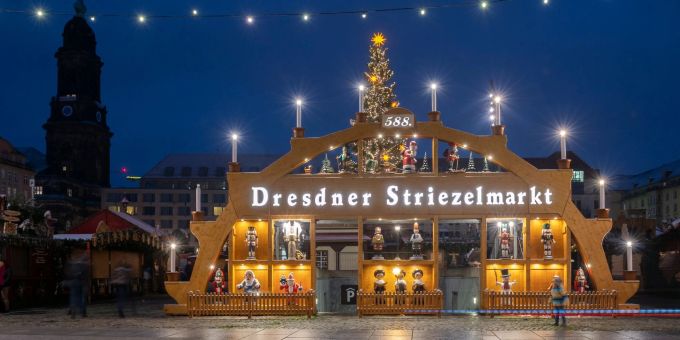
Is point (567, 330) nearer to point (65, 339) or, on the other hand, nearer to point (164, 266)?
point (65, 339)

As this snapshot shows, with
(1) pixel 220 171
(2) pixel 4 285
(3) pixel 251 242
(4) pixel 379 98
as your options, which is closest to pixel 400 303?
(3) pixel 251 242

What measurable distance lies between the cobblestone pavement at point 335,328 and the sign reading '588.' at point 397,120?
5346mm

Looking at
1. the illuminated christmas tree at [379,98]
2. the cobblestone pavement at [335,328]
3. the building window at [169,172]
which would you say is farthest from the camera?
the building window at [169,172]

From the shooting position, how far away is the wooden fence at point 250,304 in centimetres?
2205

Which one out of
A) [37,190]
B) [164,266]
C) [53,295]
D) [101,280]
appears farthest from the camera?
[37,190]

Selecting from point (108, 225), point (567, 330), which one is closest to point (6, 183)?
point (108, 225)

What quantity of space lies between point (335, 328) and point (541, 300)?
256 inches

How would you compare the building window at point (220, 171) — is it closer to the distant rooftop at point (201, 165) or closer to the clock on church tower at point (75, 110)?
the distant rooftop at point (201, 165)

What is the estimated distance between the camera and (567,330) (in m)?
17.9

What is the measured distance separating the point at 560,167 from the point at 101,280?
22.7m

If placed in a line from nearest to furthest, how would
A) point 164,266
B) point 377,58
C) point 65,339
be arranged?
point 65,339 < point 377,58 < point 164,266

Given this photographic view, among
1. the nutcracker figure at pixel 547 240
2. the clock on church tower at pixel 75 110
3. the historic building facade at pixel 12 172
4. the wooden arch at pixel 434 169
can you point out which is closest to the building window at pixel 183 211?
the clock on church tower at pixel 75 110

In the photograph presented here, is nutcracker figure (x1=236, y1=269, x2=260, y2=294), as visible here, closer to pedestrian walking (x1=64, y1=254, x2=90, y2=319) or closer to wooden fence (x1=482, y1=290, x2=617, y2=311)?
pedestrian walking (x1=64, y1=254, x2=90, y2=319)

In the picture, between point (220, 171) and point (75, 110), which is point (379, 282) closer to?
point (220, 171)
